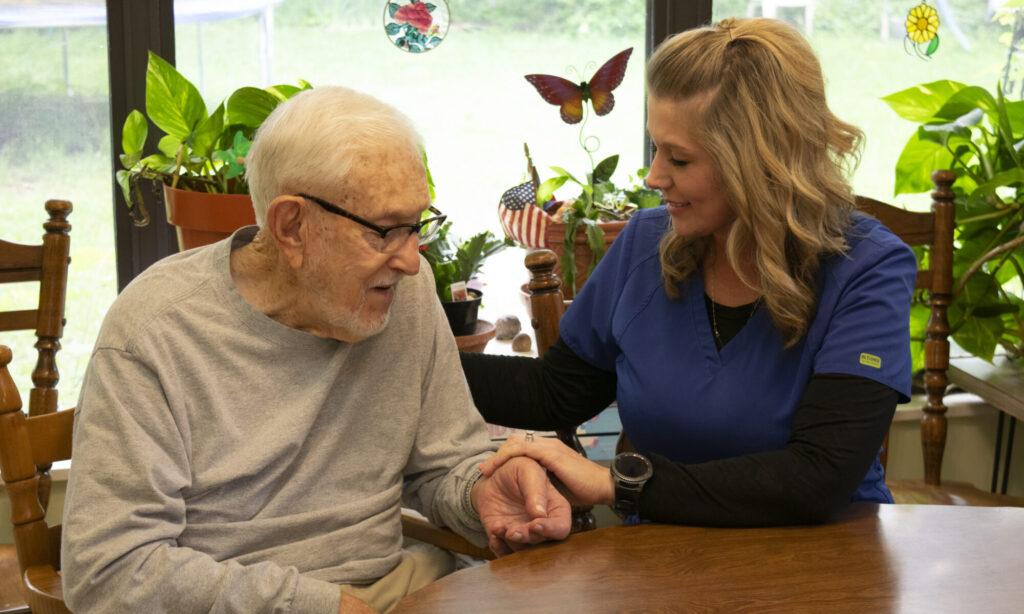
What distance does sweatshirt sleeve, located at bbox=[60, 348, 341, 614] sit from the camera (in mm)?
1444

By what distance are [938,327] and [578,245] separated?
0.79 m

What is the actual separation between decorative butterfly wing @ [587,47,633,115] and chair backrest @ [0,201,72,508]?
4.07 feet

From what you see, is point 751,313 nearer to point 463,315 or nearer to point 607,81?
point 463,315

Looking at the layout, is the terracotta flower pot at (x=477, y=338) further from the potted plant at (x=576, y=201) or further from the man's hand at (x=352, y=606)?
the man's hand at (x=352, y=606)

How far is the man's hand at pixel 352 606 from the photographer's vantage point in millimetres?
1497

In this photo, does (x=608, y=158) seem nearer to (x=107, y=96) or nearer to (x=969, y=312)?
(x=969, y=312)

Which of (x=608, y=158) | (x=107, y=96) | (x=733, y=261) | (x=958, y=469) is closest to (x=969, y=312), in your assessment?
(x=958, y=469)

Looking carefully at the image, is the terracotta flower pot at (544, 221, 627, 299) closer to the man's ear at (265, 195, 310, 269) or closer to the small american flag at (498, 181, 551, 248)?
the small american flag at (498, 181, 551, 248)

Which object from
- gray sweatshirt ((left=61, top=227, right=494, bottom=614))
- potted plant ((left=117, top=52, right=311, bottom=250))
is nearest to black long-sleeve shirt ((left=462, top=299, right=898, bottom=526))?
gray sweatshirt ((left=61, top=227, right=494, bottom=614))

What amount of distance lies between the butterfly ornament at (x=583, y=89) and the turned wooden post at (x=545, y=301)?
807mm

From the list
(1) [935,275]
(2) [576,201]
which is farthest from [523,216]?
(1) [935,275]

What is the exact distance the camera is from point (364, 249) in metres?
1.56

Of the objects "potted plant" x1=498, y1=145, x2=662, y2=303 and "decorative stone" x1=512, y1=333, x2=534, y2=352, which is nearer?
"potted plant" x1=498, y1=145, x2=662, y2=303

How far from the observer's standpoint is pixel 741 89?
5.64 ft
